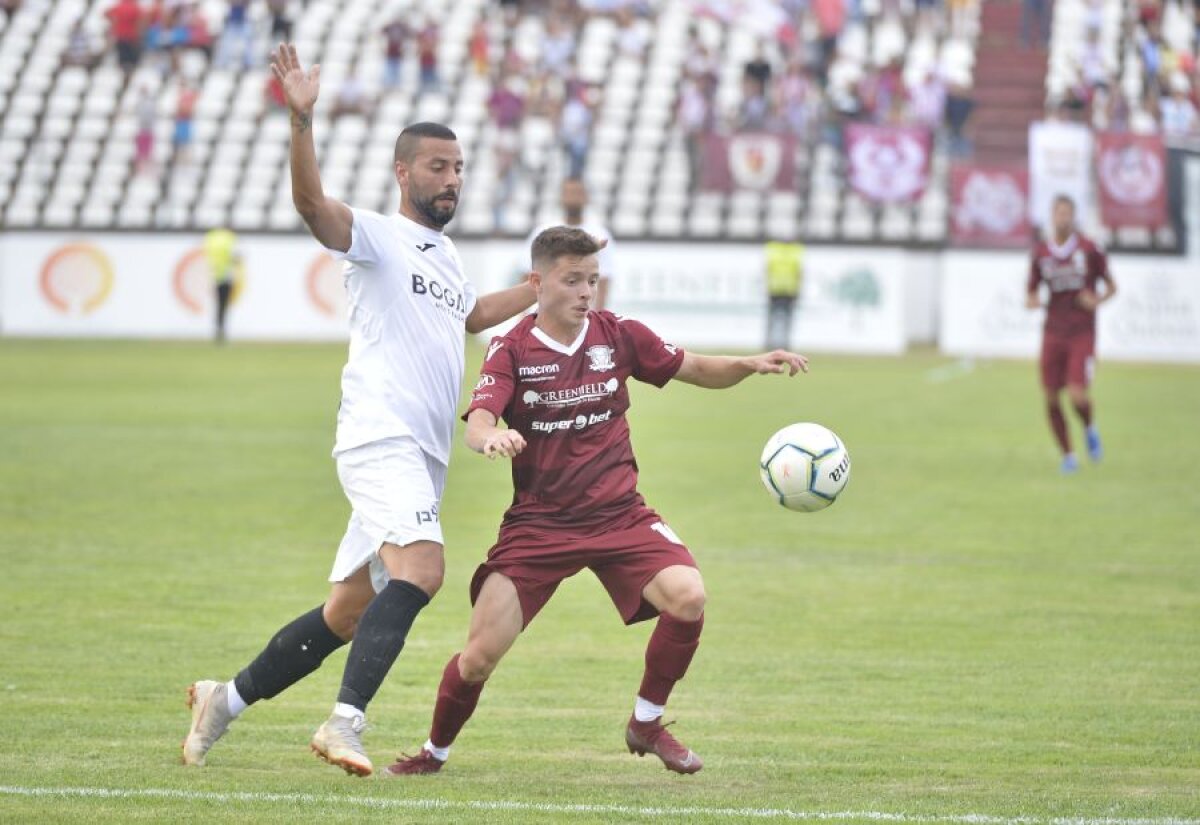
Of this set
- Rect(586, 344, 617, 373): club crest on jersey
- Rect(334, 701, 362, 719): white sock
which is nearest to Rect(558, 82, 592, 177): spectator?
Rect(586, 344, 617, 373): club crest on jersey

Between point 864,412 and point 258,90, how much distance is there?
912 inches

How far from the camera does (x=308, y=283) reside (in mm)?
36375

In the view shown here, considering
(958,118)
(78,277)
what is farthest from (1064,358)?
(78,277)

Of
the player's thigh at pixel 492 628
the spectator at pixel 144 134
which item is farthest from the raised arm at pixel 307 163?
the spectator at pixel 144 134

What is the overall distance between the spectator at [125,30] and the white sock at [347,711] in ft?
127

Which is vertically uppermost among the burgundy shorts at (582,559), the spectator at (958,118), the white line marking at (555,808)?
the spectator at (958,118)

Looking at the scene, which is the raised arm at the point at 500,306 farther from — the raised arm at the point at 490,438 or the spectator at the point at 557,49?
the spectator at the point at 557,49

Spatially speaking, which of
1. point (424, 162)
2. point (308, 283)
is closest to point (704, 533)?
point (424, 162)

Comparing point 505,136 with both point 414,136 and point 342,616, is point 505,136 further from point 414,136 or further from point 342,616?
point 342,616

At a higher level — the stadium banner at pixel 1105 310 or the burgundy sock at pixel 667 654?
the stadium banner at pixel 1105 310

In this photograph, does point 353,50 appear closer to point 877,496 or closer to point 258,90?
point 258,90

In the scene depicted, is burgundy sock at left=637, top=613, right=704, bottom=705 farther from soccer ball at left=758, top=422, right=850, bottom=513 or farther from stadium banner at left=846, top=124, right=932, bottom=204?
stadium banner at left=846, top=124, right=932, bottom=204

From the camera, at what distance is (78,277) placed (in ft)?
122

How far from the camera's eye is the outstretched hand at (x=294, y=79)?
246 inches
